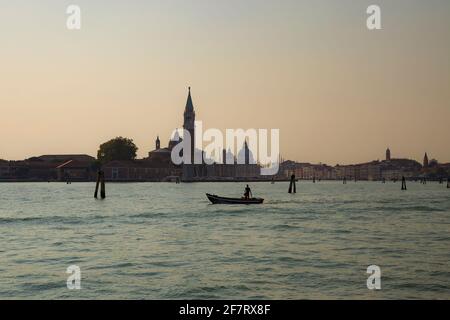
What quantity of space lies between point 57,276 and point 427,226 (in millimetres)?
24273

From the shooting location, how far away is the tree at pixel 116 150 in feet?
566

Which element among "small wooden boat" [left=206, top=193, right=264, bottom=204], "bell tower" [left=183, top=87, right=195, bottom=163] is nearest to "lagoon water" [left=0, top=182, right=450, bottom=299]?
"small wooden boat" [left=206, top=193, right=264, bottom=204]

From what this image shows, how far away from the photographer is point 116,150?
172 m

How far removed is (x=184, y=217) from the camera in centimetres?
4116

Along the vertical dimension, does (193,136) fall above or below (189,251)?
above

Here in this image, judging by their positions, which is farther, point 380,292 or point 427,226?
point 427,226

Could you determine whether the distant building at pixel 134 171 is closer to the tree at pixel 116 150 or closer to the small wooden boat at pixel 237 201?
the tree at pixel 116 150

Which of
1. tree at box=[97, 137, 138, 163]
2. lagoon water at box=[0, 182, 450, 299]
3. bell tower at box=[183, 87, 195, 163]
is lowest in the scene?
lagoon water at box=[0, 182, 450, 299]

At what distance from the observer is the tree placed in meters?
172

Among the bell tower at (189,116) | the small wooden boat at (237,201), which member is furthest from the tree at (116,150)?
the small wooden boat at (237,201)

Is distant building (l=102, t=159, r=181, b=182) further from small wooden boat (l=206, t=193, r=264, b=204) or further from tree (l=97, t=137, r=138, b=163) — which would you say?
small wooden boat (l=206, t=193, r=264, b=204)
